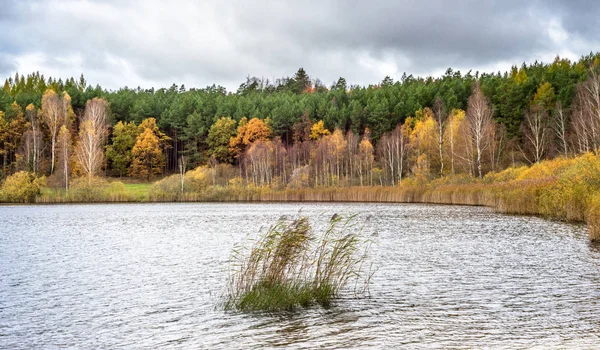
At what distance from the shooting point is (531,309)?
39.8 ft

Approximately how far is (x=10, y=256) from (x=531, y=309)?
18.0m

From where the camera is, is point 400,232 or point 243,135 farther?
point 243,135

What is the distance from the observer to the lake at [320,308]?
33.5ft

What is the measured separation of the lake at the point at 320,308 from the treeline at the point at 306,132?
158 feet

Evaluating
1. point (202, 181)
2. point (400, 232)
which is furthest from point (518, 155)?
point (400, 232)

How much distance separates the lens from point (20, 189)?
69500 mm

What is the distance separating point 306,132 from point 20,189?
177ft

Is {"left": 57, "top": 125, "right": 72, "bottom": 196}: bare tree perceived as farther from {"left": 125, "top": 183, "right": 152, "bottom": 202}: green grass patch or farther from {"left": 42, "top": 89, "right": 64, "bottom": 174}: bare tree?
{"left": 125, "top": 183, "right": 152, "bottom": 202}: green grass patch

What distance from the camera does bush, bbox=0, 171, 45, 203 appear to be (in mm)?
69625

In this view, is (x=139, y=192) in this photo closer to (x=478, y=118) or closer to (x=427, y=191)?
(x=427, y=191)

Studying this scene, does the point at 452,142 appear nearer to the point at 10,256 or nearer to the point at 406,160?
the point at 406,160

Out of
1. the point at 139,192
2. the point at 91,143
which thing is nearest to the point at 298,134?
the point at 139,192

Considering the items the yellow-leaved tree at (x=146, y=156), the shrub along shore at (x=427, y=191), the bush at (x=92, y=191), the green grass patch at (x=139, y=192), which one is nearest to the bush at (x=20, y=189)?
the shrub along shore at (x=427, y=191)

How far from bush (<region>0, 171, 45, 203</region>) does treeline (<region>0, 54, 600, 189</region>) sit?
17.1 feet
